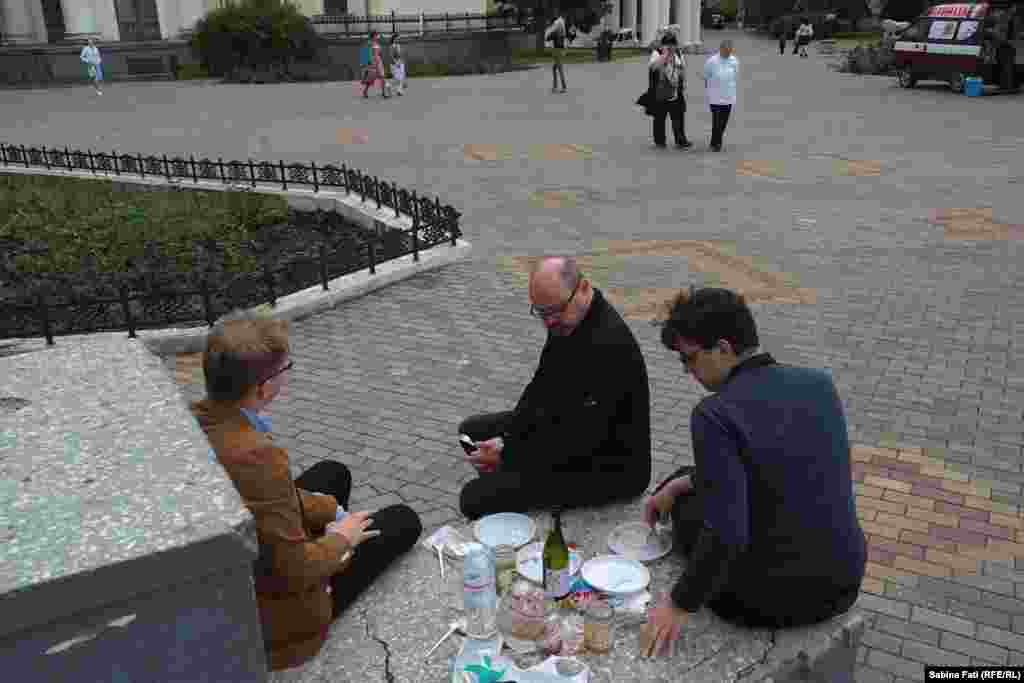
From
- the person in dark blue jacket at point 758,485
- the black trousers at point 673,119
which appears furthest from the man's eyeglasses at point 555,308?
the black trousers at point 673,119

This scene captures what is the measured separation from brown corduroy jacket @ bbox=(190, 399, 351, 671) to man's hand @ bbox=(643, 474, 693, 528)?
1.20 meters

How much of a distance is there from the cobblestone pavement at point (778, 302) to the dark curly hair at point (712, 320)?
157 cm

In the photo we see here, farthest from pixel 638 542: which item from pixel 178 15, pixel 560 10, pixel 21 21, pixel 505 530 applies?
pixel 560 10

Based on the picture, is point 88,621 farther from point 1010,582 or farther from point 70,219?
point 70,219

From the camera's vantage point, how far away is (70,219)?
404 inches

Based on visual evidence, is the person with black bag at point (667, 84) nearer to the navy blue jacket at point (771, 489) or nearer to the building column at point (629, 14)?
the navy blue jacket at point (771, 489)

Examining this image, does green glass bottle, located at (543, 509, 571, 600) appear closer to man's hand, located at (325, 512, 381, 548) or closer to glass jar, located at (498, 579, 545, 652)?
glass jar, located at (498, 579, 545, 652)

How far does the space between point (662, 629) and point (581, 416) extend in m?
1.04

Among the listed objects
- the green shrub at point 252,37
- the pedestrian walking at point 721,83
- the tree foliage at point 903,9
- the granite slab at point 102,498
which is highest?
the tree foliage at point 903,9

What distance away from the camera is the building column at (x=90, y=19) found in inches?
1359

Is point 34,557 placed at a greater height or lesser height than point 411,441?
greater

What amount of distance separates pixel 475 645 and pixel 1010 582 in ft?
8.23

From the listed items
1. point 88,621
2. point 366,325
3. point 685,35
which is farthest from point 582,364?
point 685,35

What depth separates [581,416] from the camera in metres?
3.65
